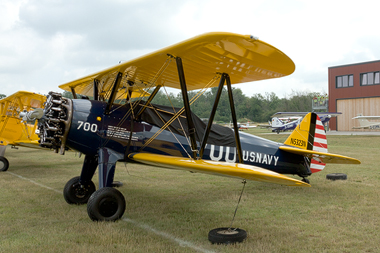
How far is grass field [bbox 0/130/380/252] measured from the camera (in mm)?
3398

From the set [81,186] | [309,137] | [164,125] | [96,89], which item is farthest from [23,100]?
[309,137]

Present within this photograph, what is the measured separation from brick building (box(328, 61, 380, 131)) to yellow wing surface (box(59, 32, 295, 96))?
130ft

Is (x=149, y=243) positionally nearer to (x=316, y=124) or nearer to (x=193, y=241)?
(x=193, y=241)

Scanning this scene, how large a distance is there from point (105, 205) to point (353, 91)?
141 ft

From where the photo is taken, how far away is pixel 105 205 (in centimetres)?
420

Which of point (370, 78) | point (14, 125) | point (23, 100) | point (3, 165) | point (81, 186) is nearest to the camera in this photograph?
point (81, 186)

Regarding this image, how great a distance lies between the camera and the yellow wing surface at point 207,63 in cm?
385

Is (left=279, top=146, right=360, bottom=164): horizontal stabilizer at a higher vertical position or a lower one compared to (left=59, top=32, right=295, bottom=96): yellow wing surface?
lower

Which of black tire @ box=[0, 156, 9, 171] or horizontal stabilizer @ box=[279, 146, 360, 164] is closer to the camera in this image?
horizontal stabilizer @ box=[279, 146, 360, 164]

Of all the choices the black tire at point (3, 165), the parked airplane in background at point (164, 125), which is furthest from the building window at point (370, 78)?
the black tire at point (3, 165)

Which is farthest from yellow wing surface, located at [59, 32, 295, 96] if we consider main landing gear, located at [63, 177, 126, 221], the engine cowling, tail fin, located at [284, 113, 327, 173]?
tail fin, located at [284, 113, 327, 173]

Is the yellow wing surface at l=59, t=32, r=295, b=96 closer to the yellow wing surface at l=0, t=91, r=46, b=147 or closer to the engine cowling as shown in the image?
the engine cowling

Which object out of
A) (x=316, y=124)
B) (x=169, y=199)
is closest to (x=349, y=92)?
(x=316, y=124)

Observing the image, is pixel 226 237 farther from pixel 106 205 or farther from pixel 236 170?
pixel 106 205
